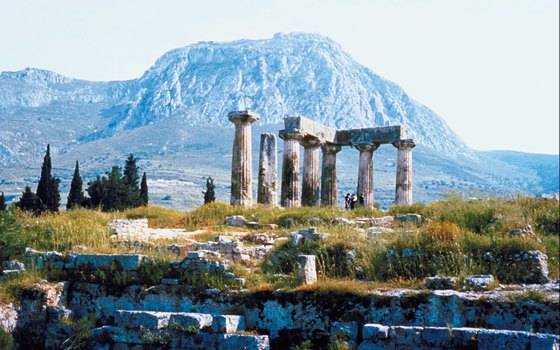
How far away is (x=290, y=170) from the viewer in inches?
1253

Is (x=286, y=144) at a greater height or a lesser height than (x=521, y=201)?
greater

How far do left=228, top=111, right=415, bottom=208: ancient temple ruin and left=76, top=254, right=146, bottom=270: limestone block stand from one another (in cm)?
1484

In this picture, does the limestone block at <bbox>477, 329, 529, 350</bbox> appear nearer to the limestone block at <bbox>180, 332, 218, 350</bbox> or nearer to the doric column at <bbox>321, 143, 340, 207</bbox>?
the limestone block at <bbox>180, 332, 218, 350</bbox>

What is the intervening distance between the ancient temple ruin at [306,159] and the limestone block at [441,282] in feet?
58.0

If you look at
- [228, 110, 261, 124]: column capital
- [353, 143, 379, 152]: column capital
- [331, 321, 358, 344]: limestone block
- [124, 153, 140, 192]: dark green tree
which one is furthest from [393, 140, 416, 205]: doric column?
[124, 153, 140, 192]: dark green tree

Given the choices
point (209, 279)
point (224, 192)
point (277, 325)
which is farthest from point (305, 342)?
point (224, 192)

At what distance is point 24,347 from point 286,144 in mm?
19477

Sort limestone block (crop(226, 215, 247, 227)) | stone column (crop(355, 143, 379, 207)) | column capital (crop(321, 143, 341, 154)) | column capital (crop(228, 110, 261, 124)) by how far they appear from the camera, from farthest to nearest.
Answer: column capital (crop(321, 143, 341, 154)), stone column (crop(355, 143, 379, 207)), column capital (crop(228, 110, 261, 124)), limestone block (crop(226, 215, 247, 227))

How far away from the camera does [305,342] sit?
36.3 feet

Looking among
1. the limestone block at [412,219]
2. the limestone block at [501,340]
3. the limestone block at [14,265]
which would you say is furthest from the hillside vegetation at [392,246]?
the limestone block at [501,340]

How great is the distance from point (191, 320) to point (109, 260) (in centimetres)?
361

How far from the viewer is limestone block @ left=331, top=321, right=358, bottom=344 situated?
10.9m

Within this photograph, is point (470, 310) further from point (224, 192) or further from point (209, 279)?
point (224, 192)

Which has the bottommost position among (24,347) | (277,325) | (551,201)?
(24,347)
